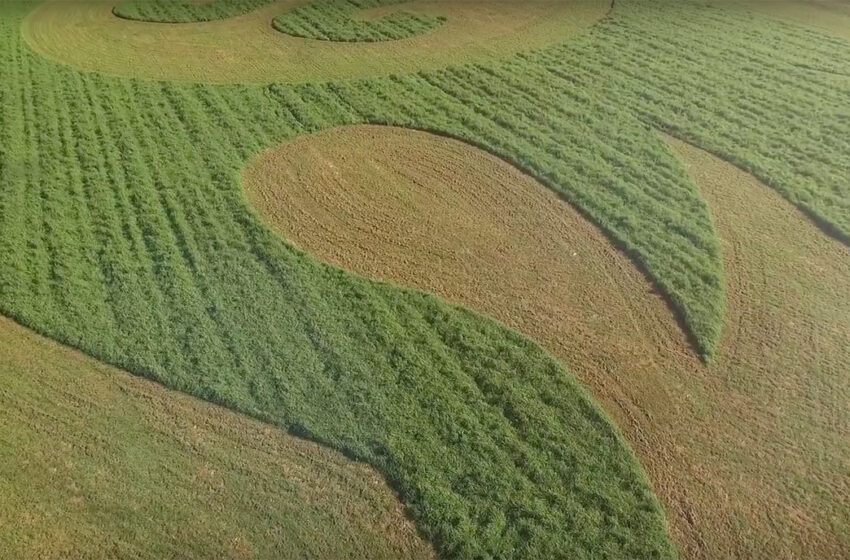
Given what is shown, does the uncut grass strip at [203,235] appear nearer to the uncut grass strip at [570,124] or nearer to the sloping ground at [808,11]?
the uncut grass strip at [570,124]

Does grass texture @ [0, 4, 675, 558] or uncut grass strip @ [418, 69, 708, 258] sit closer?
grass texture @ [0, 4, 675, 558]

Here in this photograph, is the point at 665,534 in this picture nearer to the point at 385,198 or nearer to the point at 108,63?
the point at 385,198

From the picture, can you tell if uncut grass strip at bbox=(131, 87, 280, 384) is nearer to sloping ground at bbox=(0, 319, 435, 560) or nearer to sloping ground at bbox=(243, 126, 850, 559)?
sloping ground at bbox=(243, 126, 850, 559)

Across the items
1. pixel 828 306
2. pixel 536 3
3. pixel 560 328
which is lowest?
pixel 560 328

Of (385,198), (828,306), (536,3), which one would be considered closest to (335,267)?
(385,198)

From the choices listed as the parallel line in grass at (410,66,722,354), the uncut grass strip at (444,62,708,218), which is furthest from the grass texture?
the uncut grass strip at (444,62,708,218)

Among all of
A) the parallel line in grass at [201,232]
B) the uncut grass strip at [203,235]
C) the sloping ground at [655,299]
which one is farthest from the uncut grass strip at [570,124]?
the uncut grass strip at [203,235]
